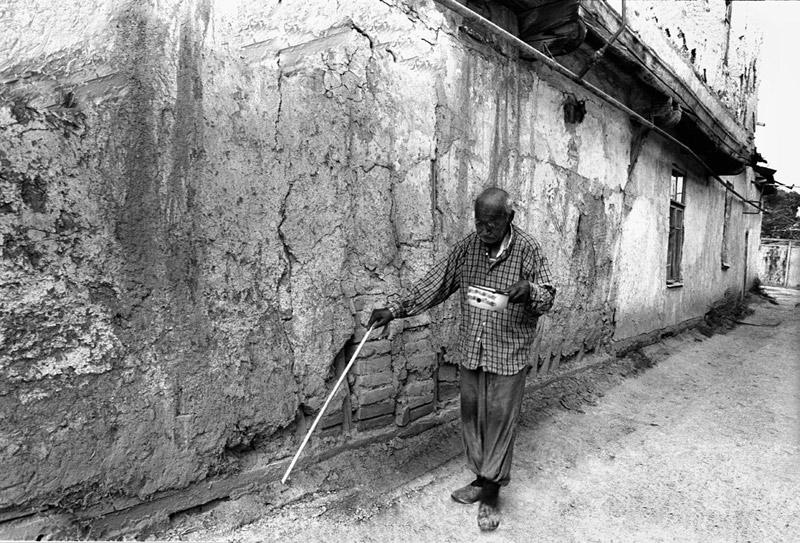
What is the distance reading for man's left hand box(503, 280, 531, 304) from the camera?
2.08 meters

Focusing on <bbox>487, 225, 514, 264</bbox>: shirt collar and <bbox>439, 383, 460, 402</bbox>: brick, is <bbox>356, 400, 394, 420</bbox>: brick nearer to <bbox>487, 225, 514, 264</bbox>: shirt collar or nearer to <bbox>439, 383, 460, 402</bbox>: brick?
<bbox>439, 383, 460, 402</bbox>: brick

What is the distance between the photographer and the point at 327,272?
94.5 inches

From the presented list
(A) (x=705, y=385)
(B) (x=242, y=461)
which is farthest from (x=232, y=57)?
(A) (x=705, y=385)

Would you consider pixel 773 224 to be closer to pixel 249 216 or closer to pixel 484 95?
pixel 484 95

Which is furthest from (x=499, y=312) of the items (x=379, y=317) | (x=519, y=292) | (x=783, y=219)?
(x=783, y=219)

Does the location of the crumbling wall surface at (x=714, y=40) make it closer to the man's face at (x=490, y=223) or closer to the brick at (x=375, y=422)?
the man's face at (x=490, y=223)

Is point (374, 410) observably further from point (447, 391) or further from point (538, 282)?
point (538, 282)

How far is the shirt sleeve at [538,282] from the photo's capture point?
213 cm

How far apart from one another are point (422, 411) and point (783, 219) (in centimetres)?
2949

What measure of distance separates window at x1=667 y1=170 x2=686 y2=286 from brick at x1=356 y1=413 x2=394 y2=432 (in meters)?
5.60

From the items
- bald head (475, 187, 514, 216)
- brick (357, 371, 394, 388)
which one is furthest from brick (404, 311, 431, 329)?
bald head (475, 187, 514, 216)

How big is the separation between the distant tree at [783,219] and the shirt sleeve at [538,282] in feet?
90.1

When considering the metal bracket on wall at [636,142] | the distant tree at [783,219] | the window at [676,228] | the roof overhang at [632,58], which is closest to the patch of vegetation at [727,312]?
the window at [676,228]

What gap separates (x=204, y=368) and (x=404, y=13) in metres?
2.16
